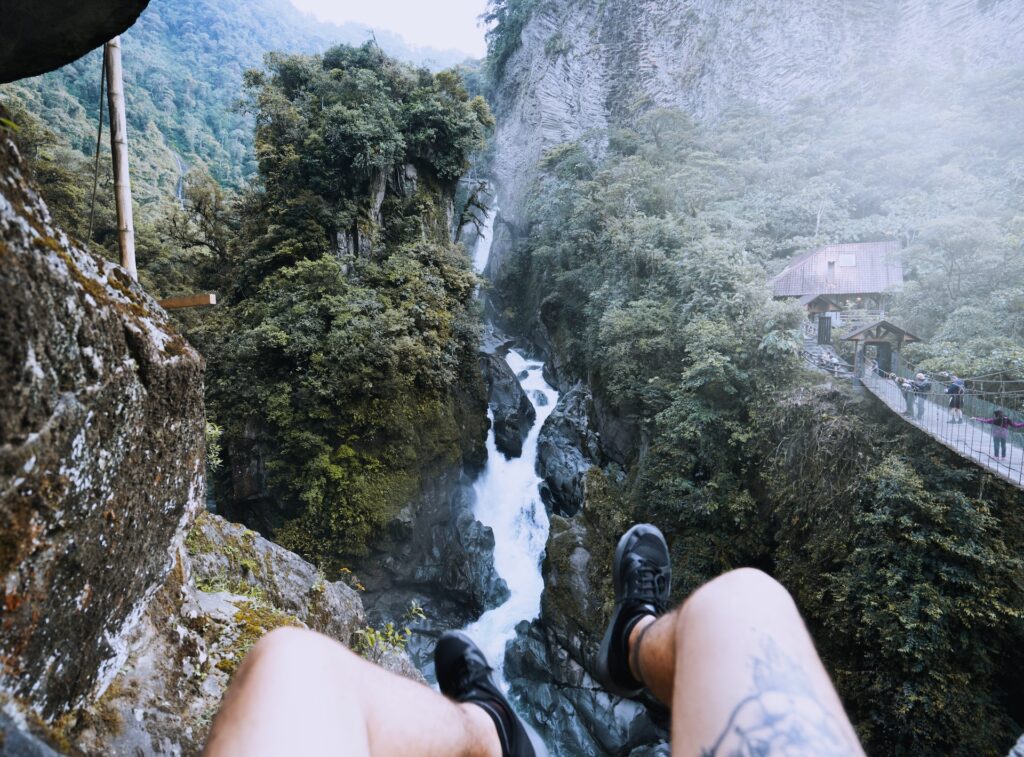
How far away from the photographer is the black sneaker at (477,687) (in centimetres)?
170

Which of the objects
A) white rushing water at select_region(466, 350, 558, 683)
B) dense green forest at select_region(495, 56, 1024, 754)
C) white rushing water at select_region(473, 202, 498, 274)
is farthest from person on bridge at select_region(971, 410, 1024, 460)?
white rushing water at select_region(473, 202, 498, 274)

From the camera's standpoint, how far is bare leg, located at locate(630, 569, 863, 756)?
104cm

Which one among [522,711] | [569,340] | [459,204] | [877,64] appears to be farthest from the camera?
[459,204]

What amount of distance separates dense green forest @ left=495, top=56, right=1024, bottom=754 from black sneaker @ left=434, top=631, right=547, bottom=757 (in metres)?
5.39

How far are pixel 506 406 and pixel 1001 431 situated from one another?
10716 millimetres

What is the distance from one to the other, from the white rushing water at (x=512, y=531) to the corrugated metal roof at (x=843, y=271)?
768 cm

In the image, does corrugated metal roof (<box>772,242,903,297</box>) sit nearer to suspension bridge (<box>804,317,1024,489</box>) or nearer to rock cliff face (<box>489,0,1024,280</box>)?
suspension bridge (<box>804,317,1024,489</box>)

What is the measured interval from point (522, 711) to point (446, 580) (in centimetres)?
305

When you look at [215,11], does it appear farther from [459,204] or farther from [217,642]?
[217,642]

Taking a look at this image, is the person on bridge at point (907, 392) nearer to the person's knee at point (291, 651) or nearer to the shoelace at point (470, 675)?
the shoelace at point (470, 675)

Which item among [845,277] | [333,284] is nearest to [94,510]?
[333,284]

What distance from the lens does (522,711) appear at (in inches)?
344

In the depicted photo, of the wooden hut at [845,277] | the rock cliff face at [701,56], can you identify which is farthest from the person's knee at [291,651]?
the rock cliff face at [701,56]

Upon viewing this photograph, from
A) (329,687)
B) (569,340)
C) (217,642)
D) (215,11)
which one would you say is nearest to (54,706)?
(329,687)
